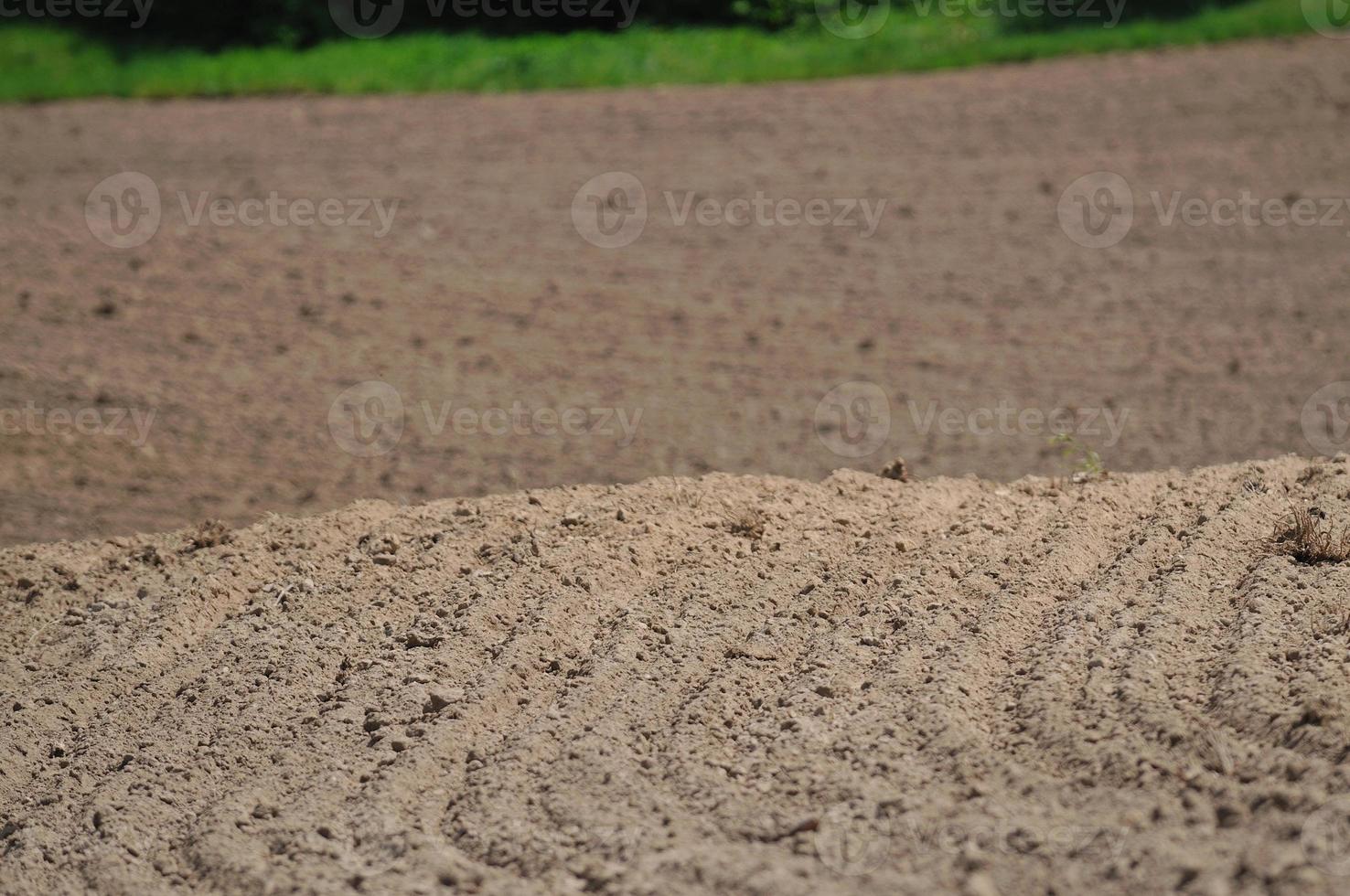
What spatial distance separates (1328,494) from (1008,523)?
1.28 metres

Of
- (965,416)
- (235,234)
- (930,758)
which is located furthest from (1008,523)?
(235,234)

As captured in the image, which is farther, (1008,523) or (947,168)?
(947,168)

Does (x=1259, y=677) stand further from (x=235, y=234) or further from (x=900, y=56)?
(x=900, y=56)

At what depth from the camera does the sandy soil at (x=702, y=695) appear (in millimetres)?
3697

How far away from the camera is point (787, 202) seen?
11766 mm
